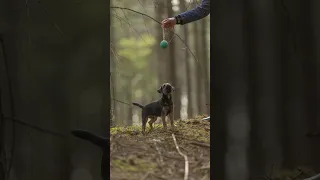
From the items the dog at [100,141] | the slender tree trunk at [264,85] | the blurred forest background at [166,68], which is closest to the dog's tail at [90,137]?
the dog at [100,141]

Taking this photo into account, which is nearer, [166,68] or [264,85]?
[264,85]

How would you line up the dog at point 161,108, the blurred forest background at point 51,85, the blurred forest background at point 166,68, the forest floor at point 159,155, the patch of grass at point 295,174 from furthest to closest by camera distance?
the blurred forest background at point 166,68, the dog at point 161,108, the forest floor at point 159,155, the patch of grass at point 295,174, the blurred forest background at point 51,85

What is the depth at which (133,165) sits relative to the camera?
6.05 feet

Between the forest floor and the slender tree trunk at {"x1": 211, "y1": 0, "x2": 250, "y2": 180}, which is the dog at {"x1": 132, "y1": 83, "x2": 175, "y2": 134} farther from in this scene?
the slender tree trunk at {"x1": 211, "y1": 0, "x2": 250, "y2": 180}

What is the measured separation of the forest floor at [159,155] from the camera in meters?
1.77

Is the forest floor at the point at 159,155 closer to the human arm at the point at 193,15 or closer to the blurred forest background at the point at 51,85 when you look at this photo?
the blurred forest background at the point at 51,85

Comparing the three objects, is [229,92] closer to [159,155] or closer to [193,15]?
[193,15]

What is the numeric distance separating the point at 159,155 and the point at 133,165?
0.22 metres

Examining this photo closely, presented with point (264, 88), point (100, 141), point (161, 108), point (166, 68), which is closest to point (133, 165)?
point (100, 141)

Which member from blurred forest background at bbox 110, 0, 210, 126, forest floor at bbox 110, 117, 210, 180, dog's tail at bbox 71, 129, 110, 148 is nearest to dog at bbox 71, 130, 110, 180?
dog's tail at bbox 71, 129, 110, 148

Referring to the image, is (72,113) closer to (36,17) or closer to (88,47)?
(88,47)

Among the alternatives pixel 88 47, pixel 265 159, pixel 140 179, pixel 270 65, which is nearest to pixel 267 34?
pixel 270 65

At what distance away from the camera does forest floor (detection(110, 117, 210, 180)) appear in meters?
1.77

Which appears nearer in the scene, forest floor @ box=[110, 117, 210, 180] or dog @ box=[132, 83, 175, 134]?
forest floor @ box=[110, 117, 210, 180]
